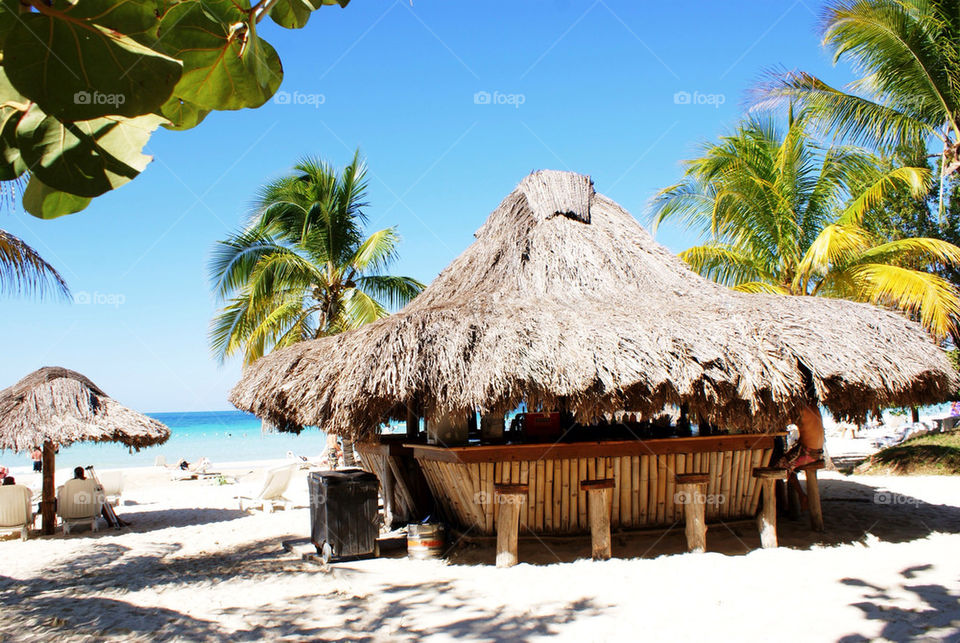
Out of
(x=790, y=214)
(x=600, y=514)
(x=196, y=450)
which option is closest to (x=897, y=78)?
(x=790, y=214)

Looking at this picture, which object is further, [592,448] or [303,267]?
[303,267]

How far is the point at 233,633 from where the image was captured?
4.73 metres

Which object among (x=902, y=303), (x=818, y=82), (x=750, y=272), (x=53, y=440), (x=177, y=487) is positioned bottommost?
(x=177, y=487)

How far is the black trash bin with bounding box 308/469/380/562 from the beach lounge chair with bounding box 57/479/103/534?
513 cm

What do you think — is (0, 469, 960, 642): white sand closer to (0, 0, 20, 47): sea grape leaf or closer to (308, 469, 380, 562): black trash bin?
(308, 469, 380, 562): black trash bin

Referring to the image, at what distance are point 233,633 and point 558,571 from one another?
2895mm

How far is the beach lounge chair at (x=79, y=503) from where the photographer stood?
9.81 meters

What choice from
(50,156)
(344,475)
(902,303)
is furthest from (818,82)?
(50,156)

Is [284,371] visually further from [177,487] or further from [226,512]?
[177,487]

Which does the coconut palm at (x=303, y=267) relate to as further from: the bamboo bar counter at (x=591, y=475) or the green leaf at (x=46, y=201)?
the green leaf at (x=46, y=201)

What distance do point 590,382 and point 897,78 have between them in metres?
10.2

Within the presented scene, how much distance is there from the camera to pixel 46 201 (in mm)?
1039

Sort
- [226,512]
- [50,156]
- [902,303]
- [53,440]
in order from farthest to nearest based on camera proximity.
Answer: [226,512] → [902,303] → [53,440] → [50,156]

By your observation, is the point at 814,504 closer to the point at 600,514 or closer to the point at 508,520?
the point at 600,514
